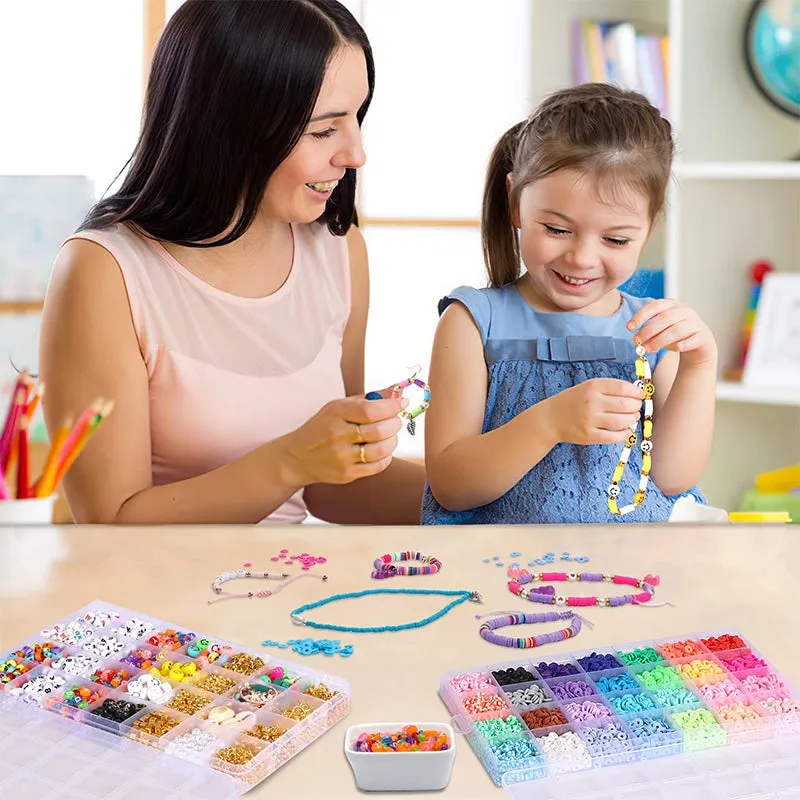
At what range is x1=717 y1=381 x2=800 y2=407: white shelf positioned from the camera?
5.34ft

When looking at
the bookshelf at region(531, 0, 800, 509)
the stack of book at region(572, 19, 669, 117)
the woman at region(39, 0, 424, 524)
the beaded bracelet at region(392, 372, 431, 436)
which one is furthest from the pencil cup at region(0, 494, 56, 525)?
the bookshelf at region(531, 0, 800, 509)

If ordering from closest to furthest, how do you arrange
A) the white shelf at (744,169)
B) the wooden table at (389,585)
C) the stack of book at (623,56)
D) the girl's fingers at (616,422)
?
the wooden table at (389,585)
the girl's fingers at (616,422)
the stack of book at (623,56)
the white shelf at (744,169)

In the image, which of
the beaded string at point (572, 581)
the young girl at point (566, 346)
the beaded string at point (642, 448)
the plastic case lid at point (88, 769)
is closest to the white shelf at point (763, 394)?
the young girl at point (566, 346)

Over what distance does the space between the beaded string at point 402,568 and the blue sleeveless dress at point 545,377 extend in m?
0.16

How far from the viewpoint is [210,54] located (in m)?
0.87

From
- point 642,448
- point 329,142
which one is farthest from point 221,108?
point 642,448

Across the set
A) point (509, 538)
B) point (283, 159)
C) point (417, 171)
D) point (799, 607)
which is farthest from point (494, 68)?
point (799, 607)

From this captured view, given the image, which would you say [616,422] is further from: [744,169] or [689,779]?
[744,169]

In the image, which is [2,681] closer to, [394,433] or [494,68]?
[394,433]

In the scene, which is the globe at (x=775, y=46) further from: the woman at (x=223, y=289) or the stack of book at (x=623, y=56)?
the woman at (x=223, y=289)

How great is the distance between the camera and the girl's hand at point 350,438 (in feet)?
2.57

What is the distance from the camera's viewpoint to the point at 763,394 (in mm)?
1647

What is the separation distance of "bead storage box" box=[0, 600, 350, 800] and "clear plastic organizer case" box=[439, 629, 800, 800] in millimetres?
97

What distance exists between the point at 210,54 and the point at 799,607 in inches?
25.4
